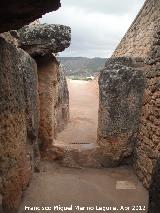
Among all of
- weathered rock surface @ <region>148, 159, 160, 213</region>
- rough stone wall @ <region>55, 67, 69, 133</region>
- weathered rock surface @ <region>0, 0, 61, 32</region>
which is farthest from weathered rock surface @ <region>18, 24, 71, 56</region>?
weathered rock surface @ <region>148, 159, 160, 213</region>

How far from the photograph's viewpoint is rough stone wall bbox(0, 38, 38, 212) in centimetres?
400

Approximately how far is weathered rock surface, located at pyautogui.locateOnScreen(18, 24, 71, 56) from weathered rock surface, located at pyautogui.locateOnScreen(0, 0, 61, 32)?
3.04m

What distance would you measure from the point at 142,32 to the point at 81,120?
13.4ft

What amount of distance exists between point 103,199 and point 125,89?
2.15m

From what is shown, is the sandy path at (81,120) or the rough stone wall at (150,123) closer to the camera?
the rough stone wall at (150,123)

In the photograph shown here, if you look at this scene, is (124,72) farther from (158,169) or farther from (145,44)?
(145,44)

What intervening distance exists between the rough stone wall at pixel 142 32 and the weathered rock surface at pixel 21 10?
7873 millimetres

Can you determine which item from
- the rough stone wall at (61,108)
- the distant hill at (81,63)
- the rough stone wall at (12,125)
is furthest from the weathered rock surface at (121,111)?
the distant hill at (81,63)

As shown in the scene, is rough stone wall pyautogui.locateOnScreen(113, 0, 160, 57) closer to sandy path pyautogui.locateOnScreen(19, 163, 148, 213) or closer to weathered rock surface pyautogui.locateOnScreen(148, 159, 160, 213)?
sandy path pyautogui.locateOnScreen(19, 163, 148, 213)

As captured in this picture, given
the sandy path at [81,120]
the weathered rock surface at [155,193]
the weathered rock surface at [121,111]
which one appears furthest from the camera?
the sandy path at [81,120]

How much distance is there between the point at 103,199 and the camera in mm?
5297

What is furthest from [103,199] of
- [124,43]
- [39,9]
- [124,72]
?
[124,43]

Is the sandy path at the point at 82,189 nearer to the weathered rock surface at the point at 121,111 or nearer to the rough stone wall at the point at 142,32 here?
the weathered rock surface at the point at 121,111

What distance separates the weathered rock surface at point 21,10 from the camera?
2.52 m
